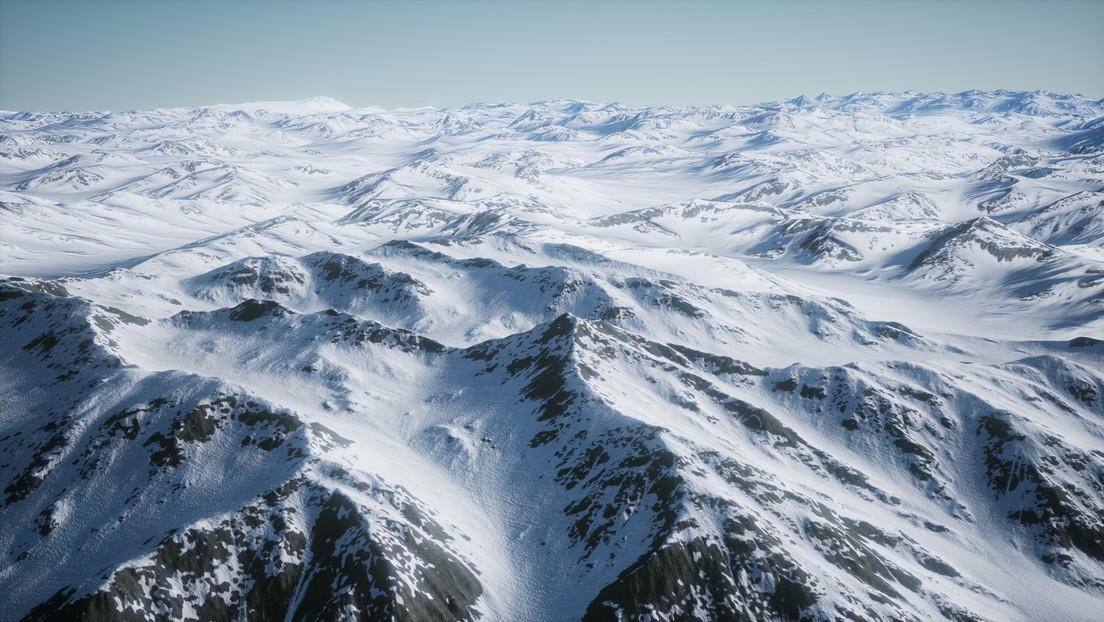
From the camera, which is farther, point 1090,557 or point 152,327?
point 152,327

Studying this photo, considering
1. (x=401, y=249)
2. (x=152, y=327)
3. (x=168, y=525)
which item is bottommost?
(x=401, y=249)

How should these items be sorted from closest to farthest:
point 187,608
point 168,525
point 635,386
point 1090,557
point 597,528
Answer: point 187,608
point 168,525
point 597,528
point 1090,557
point 635,386

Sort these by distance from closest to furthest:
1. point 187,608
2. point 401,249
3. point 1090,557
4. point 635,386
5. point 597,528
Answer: point 187,608 → point 597,528 → point 1090,557 → point 635,386 → point 401,249

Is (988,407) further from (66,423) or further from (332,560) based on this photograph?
(66,423)

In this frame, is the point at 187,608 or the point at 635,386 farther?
the point at 635,386

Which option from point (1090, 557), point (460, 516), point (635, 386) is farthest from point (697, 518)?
point (1090, 557)

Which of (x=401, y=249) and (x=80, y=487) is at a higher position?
(x=80, y=487)

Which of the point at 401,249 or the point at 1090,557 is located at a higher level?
the point at 1090,557

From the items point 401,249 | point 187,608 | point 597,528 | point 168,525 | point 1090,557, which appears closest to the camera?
point 187,608

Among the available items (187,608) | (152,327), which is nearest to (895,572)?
(187,608)

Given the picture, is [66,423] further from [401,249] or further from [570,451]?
[401,249]
